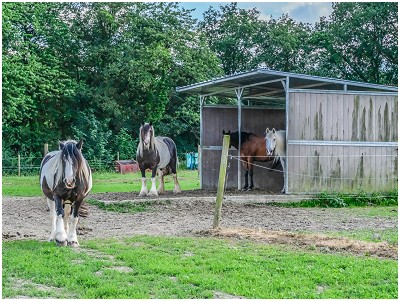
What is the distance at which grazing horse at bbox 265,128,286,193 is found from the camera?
642 inches

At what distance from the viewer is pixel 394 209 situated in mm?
14328

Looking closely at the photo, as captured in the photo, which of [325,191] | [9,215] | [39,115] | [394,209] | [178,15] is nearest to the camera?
[9,215]

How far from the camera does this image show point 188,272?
661 centimetres

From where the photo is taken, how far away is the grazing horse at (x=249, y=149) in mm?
17438

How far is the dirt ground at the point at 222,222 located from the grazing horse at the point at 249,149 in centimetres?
157

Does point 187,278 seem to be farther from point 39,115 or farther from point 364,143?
point 39,115

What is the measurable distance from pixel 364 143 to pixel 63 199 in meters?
9.69

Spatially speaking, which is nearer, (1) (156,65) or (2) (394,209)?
(2) (394,209)

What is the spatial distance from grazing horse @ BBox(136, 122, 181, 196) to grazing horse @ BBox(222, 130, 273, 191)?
1.71 m

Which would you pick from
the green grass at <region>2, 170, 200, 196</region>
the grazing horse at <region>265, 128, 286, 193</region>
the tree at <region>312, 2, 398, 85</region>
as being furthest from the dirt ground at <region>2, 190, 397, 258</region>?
the tree at <region>312, 2, 398, 85</region>

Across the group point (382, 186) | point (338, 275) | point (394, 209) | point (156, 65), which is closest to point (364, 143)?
point (382, 186)

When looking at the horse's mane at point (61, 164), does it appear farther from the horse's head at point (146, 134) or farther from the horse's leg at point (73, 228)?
the horse's head at point (146, 134)

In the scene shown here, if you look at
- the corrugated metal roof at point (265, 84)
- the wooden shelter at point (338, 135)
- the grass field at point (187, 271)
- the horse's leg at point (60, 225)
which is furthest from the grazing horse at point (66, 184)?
the wooden shelter at point (338, 135)

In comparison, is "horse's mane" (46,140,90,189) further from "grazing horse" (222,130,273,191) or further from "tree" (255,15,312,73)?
"tree" (255,15,312,73)
